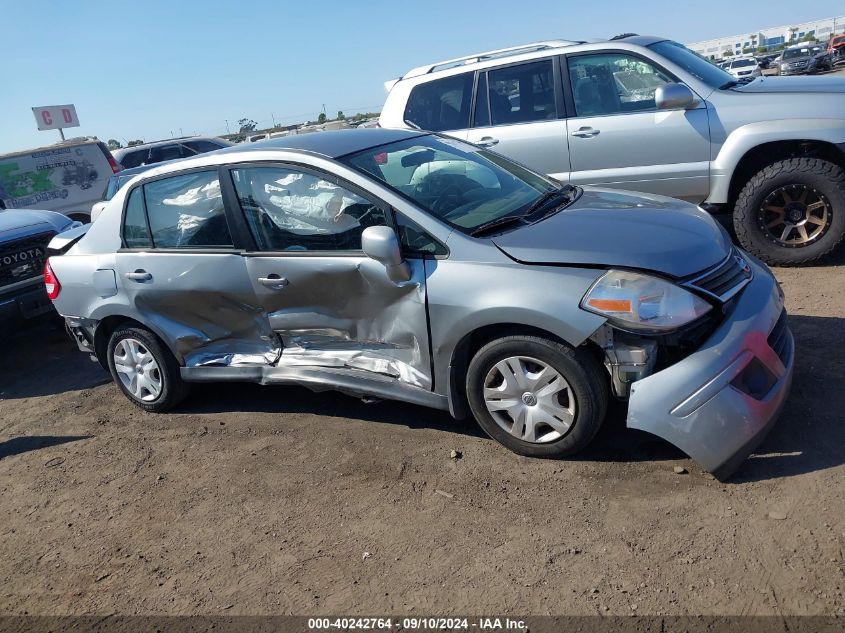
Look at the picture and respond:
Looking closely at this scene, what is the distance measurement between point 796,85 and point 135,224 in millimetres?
5217

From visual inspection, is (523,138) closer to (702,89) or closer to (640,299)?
(702,89)

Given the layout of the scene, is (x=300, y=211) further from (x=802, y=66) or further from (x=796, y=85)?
(x=802, y=66)

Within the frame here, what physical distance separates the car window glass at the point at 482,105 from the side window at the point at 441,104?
92 mm

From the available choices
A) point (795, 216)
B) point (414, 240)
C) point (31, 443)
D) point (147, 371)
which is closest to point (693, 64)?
point (795, 216)

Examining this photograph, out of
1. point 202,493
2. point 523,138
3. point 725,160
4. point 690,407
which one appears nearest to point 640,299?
point 690,407

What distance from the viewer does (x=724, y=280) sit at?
337 cm

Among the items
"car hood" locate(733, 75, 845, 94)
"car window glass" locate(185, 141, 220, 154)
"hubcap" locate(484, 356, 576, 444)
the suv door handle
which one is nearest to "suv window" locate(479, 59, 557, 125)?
the suv door handle

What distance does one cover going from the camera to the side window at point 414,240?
3627 mm

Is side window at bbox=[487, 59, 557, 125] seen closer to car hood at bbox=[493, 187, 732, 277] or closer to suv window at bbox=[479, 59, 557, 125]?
suv window at bbox=[479, 59, 557, 125]

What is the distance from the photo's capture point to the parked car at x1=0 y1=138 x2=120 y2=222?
1234cm

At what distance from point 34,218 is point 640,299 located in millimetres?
6527

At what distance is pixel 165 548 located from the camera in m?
3.38

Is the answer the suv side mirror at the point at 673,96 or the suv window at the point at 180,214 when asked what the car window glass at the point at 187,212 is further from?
the suv side mirror at the point at 673,96

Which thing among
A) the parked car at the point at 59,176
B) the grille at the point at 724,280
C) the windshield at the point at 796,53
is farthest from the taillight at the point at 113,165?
the windshield at the point at 796,53
